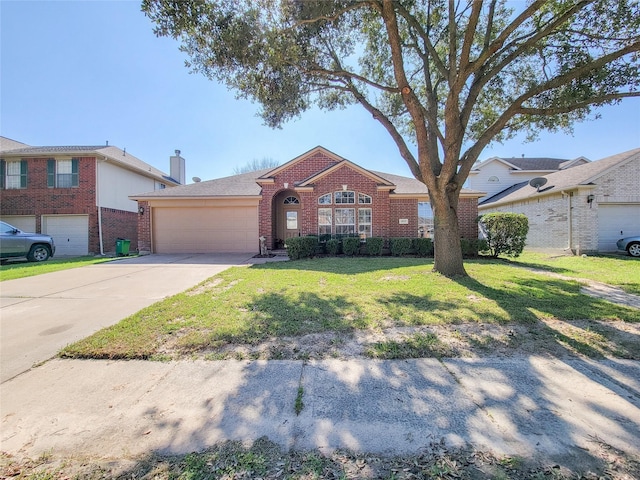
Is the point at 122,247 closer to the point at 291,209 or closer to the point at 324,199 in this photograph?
the point at 291,209

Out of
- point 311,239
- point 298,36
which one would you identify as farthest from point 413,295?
point 298,36

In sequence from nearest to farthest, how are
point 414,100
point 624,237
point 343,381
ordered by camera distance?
point 343,381
point 414,100
point 624,237

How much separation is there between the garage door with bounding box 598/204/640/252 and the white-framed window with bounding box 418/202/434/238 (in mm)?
7346

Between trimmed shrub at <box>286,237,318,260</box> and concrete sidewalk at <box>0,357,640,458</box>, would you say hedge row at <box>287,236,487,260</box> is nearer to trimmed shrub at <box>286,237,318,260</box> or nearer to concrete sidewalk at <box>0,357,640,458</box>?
trimmed shrub at <box>286,237,318,260</box>

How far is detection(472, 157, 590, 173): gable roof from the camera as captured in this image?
2127 centimetres

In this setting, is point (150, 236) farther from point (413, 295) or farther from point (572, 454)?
point (572, 454)

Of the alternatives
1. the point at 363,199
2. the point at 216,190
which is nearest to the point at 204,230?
the point at 216,190

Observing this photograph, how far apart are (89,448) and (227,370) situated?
44.8 inches

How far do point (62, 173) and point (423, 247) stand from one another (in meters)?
18.8

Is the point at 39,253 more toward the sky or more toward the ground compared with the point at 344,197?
more toward the ground

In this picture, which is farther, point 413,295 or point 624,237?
point 624,237

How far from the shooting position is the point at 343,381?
2615 mm

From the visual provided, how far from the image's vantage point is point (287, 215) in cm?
1483

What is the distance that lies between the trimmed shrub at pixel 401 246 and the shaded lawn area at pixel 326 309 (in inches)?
178
